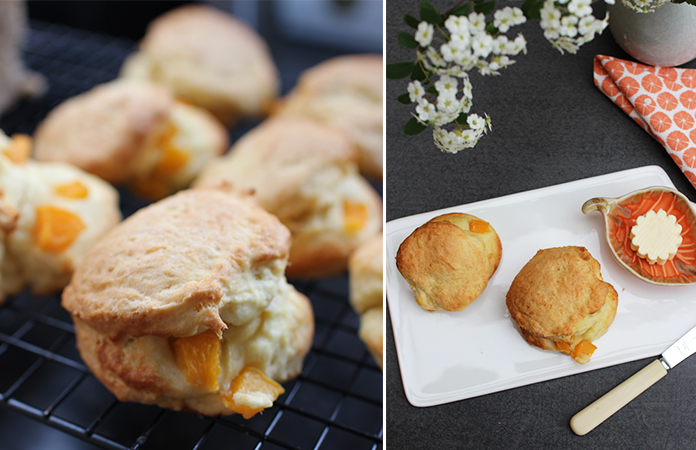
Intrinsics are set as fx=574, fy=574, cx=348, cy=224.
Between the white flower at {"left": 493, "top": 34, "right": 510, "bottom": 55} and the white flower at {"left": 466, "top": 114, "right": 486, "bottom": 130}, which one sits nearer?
the white flower at {"left": 493, "top": 34, "right": 510, "bottom": 55}

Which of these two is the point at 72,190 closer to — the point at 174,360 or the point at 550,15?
the point at 174,360

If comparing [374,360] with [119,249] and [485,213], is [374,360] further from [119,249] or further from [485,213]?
[119,249]

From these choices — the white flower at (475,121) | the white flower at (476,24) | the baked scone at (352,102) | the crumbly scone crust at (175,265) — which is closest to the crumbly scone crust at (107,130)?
the baked scone at (352,102)

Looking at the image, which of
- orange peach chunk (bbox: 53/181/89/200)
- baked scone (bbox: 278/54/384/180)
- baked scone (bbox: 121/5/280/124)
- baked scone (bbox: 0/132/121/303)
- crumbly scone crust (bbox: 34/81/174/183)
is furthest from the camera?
baked scone (bbox: 121/5/280/124)

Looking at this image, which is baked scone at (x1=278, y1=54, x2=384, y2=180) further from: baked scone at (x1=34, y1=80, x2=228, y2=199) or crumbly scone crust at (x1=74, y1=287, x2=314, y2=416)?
crumbly scone crust at (x1=74, y1=287, x2=314, y2=416)

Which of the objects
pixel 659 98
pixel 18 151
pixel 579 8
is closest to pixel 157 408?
pixel 18 151

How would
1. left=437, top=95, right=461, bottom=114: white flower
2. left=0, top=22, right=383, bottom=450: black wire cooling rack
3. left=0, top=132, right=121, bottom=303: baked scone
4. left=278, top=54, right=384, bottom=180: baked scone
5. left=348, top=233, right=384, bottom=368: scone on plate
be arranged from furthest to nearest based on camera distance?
left=278, top=54, right=384, bottom=180: baked scone
left=0, top=132, right=121, bottom=303: baked scone
left=348, top=233, right=384, bottom=368: scone on plate
left=0, top=22, right=383, bottom=450: black wire cooling rack
left=437, top=95, right=461, bottom=114: white flower

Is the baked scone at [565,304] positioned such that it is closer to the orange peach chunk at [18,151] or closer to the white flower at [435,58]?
the white flower at [435,58]

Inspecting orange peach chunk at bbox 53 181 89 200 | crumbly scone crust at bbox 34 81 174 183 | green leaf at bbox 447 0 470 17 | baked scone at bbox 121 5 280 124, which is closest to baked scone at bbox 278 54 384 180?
baked scone at bbox 121 5 280 124
